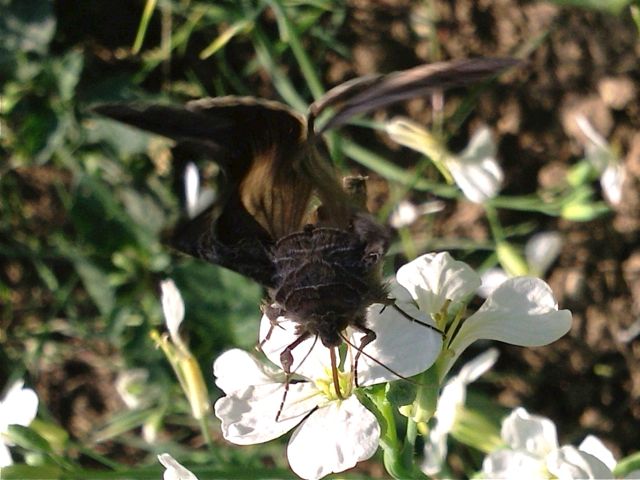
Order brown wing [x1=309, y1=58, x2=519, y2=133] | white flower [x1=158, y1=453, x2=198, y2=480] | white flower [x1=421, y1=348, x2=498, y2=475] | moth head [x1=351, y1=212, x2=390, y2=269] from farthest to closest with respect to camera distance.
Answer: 1. white flower [x1=421, y1=348, x2=498, y2=475]
2. white flower [x1=158, y1=453, x2=198, y2=480]
3. moth head [x1=351, y1=212, x2=390, y2=269]
4. brown wing [x1=309, y1=58, x2=519, y2=133]

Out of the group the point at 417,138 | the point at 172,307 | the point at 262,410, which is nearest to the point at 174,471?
the point at 262,410

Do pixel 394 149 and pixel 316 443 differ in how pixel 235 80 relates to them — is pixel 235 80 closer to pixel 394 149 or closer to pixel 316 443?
pixel 394 149

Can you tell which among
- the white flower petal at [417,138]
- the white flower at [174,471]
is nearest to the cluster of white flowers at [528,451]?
the white flower at [174,471]

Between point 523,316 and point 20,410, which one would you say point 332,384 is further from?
point 20,410

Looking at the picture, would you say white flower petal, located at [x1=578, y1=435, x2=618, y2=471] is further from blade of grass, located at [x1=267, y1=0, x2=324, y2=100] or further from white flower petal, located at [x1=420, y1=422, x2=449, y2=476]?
blade of grass, located at [x1=267, y1=0, x2=324, y2=100]

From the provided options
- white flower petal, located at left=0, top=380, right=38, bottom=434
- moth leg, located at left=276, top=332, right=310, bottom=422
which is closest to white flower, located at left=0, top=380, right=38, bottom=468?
white flower petal, located at left=0, top=380, right=38, bottom=434

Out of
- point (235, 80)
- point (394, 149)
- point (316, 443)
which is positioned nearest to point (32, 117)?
point (235, 80)
